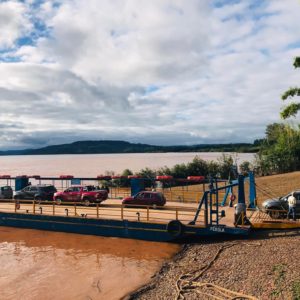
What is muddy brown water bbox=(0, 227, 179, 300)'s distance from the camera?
40.9 ft

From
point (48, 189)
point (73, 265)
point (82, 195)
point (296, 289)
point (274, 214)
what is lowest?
point (73, 265)

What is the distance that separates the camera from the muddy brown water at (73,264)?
491 inches

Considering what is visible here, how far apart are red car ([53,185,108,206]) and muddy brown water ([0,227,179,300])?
14.0 feet

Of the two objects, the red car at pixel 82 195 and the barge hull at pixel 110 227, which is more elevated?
the red car at pixel 82 195

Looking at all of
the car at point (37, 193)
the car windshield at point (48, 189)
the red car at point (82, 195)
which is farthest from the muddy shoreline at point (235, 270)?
the car windshield at point (48, 189)

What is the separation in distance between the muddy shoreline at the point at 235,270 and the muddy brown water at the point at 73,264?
3.00 ft

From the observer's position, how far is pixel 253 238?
16.0 meters

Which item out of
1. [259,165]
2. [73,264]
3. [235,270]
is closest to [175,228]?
[235,270]

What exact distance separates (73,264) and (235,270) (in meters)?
6.84

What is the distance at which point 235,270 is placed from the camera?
41.2 ft

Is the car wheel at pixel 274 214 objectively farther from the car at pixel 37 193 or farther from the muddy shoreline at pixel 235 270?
the car at pixel 37 193

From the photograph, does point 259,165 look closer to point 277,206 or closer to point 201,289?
point 277,206

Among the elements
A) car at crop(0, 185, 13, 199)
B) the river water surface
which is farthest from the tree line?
the river water surface

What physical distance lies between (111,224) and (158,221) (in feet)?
7.79
